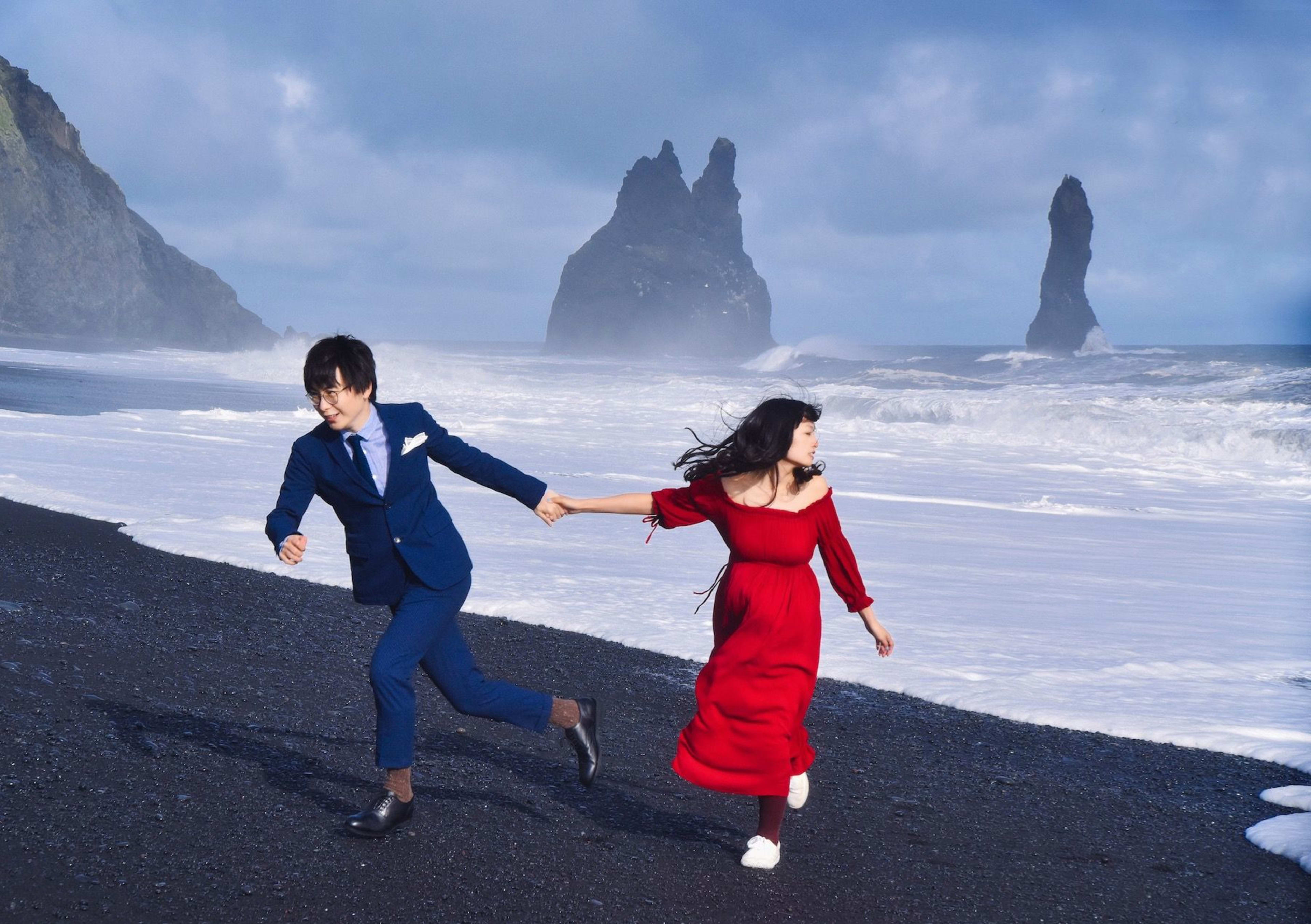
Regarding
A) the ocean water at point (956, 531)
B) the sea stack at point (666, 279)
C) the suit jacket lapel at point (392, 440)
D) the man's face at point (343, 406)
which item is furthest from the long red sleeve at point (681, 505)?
the sea stack at point (666, 279)

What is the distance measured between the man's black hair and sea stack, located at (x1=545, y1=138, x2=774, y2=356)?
137 m

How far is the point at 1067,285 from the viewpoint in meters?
123

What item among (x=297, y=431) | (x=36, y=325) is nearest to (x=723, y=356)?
(x=36, y=325)

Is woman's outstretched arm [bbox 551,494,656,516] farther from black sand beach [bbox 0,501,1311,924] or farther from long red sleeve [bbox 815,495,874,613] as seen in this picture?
black sand beach [bbox 0,501,1311,924]

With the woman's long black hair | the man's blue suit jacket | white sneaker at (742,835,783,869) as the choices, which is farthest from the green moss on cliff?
white sneaker at (742,835,783,869)

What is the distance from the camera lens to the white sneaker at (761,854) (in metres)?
3.49

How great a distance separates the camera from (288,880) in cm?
320

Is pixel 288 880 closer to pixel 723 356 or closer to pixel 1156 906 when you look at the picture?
pixel 1156 906

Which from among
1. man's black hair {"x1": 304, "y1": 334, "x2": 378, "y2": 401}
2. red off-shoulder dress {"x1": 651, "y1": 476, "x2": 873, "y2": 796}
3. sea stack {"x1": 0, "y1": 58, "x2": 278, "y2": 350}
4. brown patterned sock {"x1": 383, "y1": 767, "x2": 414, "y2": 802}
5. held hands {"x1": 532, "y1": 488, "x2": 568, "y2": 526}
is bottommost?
brown patterned sock {"x1": 383, "y1": 767, "x2": 414, "y2": 802}

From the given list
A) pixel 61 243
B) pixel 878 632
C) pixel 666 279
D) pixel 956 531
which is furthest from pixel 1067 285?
pixel 878 632

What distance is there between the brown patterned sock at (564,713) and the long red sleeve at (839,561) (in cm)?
103

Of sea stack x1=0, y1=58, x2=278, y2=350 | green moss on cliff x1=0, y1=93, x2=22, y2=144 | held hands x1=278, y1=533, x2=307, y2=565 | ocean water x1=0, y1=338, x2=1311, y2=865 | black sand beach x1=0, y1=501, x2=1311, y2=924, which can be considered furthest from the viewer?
sea stack x1=0, y1=58, x2=278, y2=350

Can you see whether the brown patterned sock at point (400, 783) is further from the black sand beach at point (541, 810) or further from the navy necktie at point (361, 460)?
the navy necktie at point (361, 460)

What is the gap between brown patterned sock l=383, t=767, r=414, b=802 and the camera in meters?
3.59
